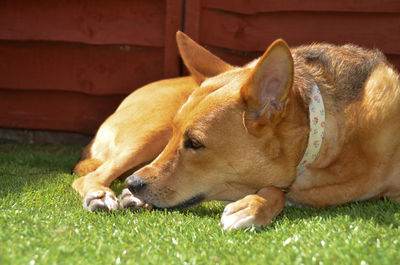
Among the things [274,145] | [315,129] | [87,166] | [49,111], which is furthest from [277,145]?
[49,111]

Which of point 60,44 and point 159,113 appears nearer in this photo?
point 159,113

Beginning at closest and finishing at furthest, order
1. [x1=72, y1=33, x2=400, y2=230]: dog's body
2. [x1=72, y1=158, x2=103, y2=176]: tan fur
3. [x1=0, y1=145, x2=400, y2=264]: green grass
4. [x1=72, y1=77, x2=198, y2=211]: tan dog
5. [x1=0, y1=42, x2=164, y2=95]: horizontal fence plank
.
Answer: [x1=0, y1=145, x2=400, y2=264]: green grass < [x1=72, y1=33, x2=400, y2=230]: dog's body < [x1=72, y1=77, x2=198, y2=211]: tan dog < [x1=72, y1=158, x2=103, y2=176]: tan fur < [x1=0, y1=42, x2=164, y2=95]: horizontal fence plank

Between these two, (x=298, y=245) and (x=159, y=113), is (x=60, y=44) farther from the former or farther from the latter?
(x=298, y=245)

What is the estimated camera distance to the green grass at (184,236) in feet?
6.43

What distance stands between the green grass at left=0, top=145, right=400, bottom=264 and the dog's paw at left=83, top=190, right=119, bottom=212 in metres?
0.06

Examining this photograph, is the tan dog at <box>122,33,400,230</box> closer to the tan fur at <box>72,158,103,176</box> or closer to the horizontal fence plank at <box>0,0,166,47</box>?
the tan fur at <box>72,158,103,176</box>

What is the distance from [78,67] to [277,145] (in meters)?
3.02

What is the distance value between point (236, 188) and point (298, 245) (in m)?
0.81

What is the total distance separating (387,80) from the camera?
3.13 meters

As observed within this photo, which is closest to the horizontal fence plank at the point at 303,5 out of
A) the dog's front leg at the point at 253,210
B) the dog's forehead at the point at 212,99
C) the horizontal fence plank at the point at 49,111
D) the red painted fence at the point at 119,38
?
the red painted fence at the point at 119,38

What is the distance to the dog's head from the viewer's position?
2.76 m

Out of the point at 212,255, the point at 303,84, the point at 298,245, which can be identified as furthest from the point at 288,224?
the point at 303,84

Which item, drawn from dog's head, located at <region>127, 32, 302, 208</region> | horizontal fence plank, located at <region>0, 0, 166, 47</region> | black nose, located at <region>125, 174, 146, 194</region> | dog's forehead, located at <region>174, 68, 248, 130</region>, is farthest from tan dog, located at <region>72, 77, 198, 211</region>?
horizontal fence plank, located at <region>0, 0, 166, 47</region>

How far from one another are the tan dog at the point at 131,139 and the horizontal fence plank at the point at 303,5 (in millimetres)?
1172
